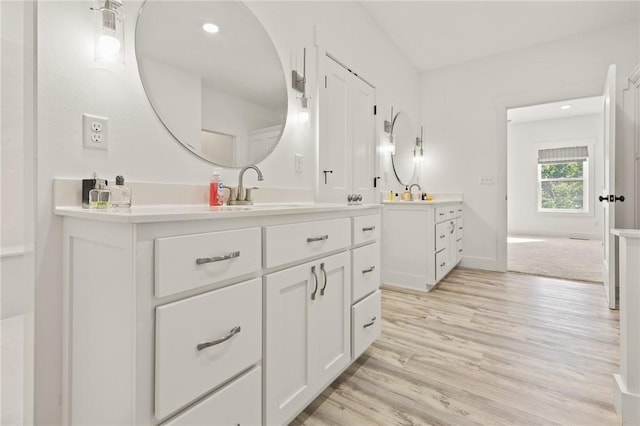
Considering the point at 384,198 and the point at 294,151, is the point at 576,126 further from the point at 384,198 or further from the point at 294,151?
the point at 294,151

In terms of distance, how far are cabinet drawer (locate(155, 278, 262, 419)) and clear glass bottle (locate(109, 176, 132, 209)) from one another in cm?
54

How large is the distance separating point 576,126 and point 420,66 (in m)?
4.83

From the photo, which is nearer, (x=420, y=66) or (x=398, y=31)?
(x=398, y=31)

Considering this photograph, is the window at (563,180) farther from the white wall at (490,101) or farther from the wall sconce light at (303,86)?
the wall sconce light at (303,86)

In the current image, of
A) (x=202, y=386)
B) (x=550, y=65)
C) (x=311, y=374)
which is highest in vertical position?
(x=550, y=65)

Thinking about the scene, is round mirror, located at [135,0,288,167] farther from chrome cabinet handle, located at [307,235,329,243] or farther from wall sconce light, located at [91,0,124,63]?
chrome cabinet handle, located at [307,235,329,243]

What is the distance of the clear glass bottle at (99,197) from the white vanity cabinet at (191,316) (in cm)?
6

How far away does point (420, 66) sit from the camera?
165 inches

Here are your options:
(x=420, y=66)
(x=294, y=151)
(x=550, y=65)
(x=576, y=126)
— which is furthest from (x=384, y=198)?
(x=576, y=126)

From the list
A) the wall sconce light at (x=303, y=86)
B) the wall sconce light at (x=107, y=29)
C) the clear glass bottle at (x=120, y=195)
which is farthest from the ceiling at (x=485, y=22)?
the clear glass bottle at (x=120, y=195)

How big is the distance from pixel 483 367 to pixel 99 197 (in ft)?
6.42

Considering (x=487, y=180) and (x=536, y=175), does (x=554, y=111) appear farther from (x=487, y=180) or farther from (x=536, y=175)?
(x=487, y=180)

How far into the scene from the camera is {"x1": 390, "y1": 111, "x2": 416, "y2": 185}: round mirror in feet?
11.6

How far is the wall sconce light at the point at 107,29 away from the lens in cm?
111
